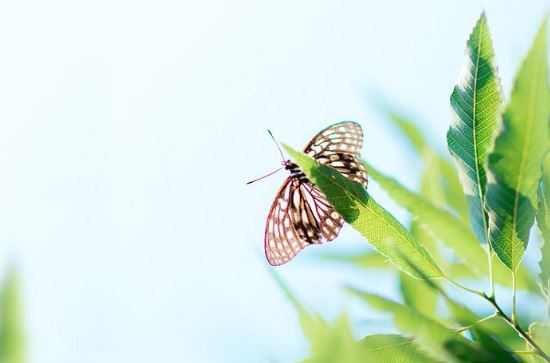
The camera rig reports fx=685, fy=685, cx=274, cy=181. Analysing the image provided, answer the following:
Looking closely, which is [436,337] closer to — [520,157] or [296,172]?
[520,157]

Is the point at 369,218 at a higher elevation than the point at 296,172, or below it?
below

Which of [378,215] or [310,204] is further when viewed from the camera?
[310,204]

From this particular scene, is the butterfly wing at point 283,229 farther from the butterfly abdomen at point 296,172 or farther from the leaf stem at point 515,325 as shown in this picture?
the leaf stem at point 515,325

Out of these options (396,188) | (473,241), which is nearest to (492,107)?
(396,188)

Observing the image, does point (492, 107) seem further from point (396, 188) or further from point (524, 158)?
point (396, 188)

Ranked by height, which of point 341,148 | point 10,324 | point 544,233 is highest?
point 341,148

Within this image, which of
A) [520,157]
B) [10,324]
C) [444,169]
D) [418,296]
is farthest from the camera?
[444,169]

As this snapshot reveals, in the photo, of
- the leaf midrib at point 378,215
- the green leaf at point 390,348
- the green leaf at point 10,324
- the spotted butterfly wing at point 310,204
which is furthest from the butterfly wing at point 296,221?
the green leaf at point 10,324

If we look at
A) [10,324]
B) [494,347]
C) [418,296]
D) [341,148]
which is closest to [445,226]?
[418,296]
